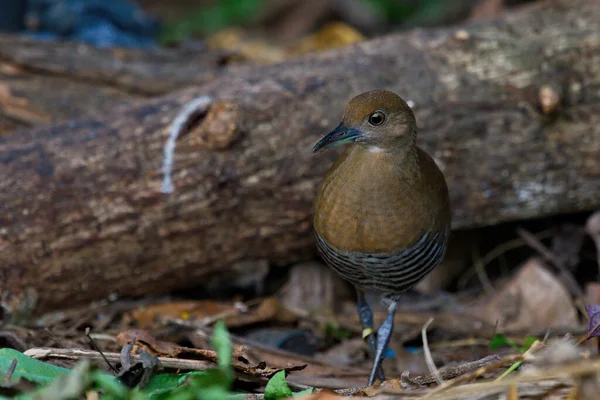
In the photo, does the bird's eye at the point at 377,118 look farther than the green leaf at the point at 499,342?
No

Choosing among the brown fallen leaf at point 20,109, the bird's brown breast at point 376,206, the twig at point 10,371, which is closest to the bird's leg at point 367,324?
the bird's brown breast at point 376,206

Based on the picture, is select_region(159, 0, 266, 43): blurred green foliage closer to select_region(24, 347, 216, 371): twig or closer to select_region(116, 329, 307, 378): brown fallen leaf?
select_region(116, 329, 307, 378): brown fallen leaf

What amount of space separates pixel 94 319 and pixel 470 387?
100 inches

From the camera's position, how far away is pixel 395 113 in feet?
10.8

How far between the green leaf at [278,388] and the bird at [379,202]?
0.83 m

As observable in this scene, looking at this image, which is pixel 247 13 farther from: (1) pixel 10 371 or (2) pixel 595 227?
(1) pixel 10 371

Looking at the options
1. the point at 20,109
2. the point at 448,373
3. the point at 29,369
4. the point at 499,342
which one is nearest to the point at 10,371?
the point at 29,369

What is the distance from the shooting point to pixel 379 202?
3209 millimetres

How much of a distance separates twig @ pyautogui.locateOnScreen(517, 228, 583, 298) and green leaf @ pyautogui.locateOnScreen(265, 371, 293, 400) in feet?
8.56

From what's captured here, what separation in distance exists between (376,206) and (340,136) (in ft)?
1.12

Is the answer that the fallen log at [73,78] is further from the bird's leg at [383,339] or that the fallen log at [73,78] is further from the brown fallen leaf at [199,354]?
the bird's leg at [383,339]

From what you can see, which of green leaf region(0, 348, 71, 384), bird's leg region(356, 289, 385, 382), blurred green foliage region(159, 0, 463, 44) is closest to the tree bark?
bird's leg region(356, 289, 385, 382)

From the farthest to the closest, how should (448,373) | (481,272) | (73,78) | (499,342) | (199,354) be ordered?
1. (73,78)
2. (481,272)
3. (499,342)
4. (199,354)
5. (448,373)

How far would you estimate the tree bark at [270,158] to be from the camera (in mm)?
4004
